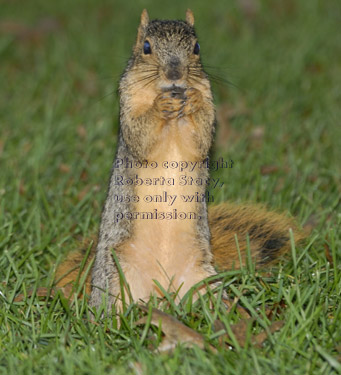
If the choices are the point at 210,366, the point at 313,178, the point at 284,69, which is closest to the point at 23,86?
the point at 284,69

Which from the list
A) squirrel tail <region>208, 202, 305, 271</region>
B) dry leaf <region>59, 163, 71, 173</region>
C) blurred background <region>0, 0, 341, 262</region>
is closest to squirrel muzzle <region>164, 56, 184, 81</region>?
blurred background <region>0, 0, 341, 262</region>

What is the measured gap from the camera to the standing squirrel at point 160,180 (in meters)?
2.94

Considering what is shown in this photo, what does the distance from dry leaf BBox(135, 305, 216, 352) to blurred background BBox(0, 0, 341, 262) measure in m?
1.13

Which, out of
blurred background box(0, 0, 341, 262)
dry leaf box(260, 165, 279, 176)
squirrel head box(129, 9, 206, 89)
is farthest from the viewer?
dry leaf box(260, 165, 279, 176)

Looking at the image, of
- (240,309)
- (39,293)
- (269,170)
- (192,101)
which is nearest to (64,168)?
(269,170)

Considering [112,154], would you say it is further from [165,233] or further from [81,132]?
[165,233]

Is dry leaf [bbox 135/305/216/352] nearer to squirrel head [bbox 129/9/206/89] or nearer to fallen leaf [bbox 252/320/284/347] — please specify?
fallen leaf [bbox 252/320/284/347]

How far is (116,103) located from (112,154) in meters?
0.95

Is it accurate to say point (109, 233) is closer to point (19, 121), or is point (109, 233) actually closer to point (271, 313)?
point (271, 313)

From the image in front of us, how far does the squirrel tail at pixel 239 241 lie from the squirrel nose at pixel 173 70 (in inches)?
32.5

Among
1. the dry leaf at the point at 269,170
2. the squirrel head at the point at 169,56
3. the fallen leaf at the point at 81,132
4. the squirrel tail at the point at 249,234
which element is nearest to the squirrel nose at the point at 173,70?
the squirrel head at the point at 169,56

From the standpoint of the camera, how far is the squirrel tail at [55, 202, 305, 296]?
333cm

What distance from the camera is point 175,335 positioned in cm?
→ 259

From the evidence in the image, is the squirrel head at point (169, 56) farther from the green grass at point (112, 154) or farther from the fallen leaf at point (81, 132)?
the fallen leaf at point (81, 132)
